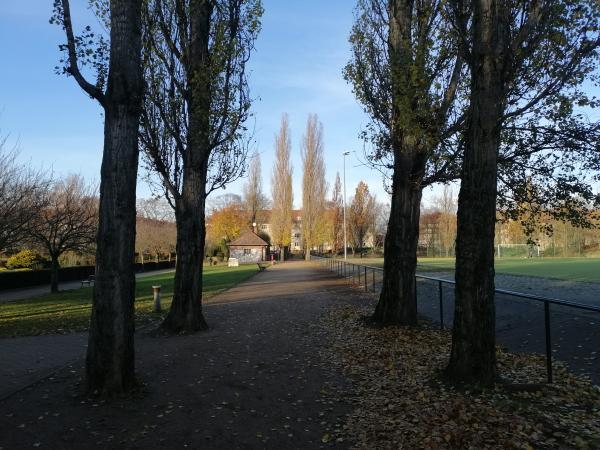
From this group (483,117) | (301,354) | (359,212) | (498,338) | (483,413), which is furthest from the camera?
(359,212)

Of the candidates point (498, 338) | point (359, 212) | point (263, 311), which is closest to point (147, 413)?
point (498, 338)

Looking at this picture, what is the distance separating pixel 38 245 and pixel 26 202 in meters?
9.69

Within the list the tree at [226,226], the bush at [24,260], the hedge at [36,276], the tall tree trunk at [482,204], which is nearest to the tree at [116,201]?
the tall tree trunk at [482,204]

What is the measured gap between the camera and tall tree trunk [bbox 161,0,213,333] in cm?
1048

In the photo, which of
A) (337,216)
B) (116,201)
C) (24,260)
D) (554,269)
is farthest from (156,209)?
(116,201)

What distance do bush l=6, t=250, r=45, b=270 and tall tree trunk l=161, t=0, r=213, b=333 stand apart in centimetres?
2653

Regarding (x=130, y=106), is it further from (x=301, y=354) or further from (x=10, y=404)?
(x=301, y=354)

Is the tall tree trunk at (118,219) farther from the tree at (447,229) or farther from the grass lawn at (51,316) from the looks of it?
the tree at (447,229)

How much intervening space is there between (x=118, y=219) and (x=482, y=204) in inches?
169

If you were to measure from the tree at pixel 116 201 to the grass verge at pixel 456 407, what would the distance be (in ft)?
9.02

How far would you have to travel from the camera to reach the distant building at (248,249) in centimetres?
6650

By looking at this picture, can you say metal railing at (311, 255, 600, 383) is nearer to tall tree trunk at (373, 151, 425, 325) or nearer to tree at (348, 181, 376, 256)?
tall tree trunk at (373, 151, 425, 325)

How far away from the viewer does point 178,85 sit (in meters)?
10.7

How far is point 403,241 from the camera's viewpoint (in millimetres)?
10391
